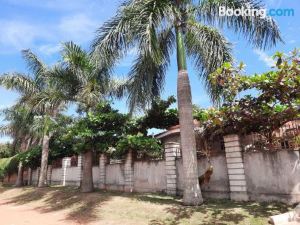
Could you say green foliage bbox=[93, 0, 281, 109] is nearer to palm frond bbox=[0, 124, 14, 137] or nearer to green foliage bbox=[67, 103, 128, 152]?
green foliage bbox=[67, 103, 128, 152]

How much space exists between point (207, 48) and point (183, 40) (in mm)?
995

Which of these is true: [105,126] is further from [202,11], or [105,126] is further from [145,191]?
[202,11]

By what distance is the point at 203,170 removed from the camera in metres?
12.4

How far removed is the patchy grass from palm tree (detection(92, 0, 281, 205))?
83 centimetres

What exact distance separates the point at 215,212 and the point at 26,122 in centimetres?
2123

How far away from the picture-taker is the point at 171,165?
44.1 feet

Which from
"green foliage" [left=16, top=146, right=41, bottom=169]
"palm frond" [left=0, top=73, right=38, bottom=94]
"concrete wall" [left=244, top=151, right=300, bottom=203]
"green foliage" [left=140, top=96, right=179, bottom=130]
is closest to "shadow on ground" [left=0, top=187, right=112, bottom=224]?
"green foliage" [left=140, top=96, right=179, bottom=130]

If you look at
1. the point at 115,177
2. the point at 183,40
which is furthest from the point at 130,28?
the point at 115,177

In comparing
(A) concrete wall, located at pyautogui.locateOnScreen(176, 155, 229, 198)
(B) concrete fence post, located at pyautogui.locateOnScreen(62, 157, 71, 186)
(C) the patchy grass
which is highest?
(B) concrete fence post, located at pyautogui.locateOnScreen(62, 157, 71, 186)

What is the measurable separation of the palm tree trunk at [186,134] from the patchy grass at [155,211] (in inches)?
20.0

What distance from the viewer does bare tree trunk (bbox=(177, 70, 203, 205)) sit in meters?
10.5

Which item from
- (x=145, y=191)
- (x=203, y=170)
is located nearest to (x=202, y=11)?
(x=203, y=170)

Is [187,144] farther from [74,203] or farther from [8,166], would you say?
[8,166]

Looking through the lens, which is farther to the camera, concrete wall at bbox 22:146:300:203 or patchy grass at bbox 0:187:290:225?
concrete wall at bbox 22:146:300:203
